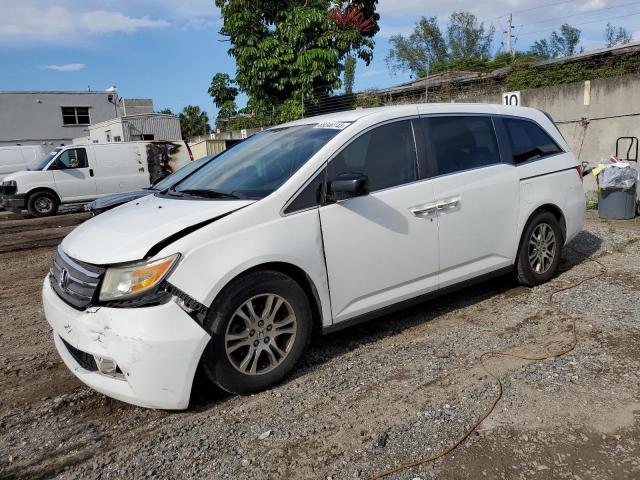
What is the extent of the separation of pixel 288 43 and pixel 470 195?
42.6 feet

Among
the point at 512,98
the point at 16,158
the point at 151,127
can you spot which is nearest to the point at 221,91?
the point at 151,127

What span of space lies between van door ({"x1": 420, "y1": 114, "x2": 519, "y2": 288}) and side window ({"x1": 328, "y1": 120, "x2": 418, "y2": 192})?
186 millimetres

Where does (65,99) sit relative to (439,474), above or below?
above

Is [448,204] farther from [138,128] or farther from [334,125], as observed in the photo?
[138,128]

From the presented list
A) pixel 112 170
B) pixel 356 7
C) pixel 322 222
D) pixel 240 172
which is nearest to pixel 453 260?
pixel 322 222

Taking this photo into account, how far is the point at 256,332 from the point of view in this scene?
10.8 ft

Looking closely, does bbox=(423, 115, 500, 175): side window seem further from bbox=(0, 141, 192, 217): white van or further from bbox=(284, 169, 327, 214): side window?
bbox=(0, 141, 192, 217): white van

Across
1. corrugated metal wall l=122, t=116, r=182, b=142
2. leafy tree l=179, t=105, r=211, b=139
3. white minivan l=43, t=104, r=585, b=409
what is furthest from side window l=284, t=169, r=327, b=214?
leafy tree l=179, t=105, r=211, b=139

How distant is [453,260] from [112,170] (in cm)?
1263

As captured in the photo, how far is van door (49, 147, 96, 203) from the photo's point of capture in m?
14.3

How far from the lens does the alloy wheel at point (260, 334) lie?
3202 millimetres

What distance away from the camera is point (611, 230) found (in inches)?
305

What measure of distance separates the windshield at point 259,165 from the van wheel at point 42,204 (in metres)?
11.6

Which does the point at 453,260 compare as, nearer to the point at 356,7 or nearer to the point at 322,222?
the point at 322,222
